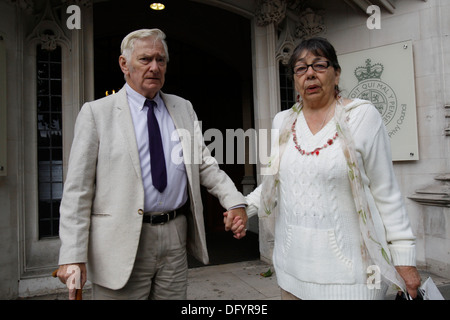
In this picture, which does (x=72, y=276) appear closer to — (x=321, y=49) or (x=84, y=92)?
(x=321, y=49)

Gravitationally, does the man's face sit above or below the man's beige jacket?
above

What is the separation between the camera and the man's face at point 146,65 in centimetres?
205

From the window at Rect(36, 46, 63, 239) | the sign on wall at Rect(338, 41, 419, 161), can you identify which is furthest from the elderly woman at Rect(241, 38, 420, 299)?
the window at Rect(36, 46, 63, 239)

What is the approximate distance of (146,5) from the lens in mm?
7438

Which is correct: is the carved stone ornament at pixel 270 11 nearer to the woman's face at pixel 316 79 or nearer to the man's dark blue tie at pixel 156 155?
the woman's face at pixel 316 79

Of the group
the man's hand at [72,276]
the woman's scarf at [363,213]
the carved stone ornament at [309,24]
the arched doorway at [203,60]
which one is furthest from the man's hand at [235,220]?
the arched doorway at [203,60]

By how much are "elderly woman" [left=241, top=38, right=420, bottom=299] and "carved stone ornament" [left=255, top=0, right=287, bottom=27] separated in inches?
148

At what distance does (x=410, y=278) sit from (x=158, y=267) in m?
1.35

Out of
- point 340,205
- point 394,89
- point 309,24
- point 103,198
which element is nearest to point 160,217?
point 103,198

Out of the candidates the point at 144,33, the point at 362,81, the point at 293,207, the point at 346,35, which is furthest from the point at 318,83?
the point at 346,35

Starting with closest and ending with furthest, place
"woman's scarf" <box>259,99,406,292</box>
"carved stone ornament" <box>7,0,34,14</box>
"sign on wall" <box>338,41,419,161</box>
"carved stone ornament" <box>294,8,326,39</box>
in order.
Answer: "woman's scarf" <box>259,99,406,292</box>
"carved stone ornament" <box>7,0,34,14</box>
"sign on wall" <box>338,41,419,161</box>
"carved stone ornament" <box>294,8,326,39</box>

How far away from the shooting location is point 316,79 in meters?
1.86

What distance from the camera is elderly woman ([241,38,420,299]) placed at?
1.72 meters

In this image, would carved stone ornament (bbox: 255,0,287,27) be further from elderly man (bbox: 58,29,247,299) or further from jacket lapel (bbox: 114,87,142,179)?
jacket lapel (bbox: 114,87,142,179)
